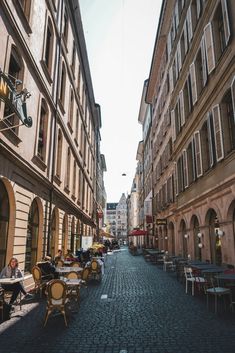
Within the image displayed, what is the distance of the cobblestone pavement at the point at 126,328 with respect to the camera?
6.05 m

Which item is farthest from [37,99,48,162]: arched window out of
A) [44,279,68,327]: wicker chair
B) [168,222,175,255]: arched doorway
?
[168,222,175,255]: arched doorway

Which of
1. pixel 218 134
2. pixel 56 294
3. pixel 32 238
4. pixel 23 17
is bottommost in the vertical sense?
pixel 56 294

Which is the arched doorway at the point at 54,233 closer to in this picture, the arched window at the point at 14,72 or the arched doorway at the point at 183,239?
the arched window at the point at 14,72

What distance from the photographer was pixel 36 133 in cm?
1362

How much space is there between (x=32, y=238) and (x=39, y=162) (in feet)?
11.5

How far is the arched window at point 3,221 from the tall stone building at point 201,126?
8.40 m

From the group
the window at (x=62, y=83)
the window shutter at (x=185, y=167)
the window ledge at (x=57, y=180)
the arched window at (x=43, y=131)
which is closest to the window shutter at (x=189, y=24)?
the window shutter at (x=185, y=167)

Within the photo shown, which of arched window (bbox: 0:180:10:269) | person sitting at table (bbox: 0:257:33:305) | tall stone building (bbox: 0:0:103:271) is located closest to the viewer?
person sitting at table (bbox: 0:257:33:305)

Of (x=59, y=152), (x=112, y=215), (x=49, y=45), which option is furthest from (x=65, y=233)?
(x=112, y=215)

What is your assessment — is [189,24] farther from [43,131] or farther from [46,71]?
[43,131]

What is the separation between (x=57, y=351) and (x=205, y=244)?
1093 centimetres

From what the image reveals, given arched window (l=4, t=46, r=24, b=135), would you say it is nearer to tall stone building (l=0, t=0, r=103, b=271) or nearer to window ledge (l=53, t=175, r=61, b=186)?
tall stone building (l=0, t=0, r=103, b=271)

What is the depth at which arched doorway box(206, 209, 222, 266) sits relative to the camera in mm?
14130

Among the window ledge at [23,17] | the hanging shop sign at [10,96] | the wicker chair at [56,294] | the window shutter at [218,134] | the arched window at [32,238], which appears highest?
the window ledge at [23,17]
